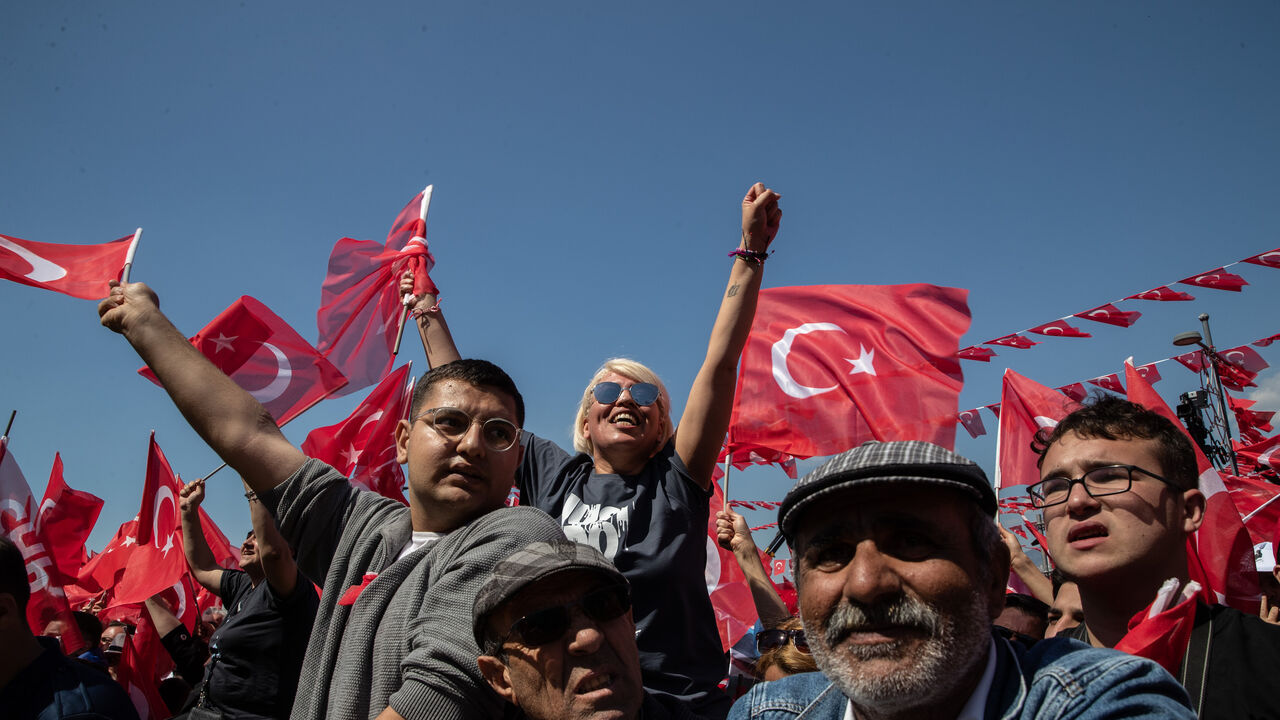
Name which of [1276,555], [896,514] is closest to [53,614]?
[896,514]

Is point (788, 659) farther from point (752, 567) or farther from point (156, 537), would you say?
point (156, 537)

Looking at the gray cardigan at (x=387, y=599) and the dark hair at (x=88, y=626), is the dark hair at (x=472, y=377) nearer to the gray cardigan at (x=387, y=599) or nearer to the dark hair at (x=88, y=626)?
the gray cardigan at (x=387, y=599)

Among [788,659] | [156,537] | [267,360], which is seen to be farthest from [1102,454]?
[156,537]

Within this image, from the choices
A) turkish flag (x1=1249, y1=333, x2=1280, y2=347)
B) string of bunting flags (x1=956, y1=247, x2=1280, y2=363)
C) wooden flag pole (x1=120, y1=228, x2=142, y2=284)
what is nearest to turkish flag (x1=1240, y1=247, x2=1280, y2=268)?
string of bunting flags (x1=956, y1=247, x2=1280, y2=363)

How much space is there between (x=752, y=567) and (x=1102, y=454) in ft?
7.44

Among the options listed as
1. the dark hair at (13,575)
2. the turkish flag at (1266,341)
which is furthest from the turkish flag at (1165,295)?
the dark hair at (13,575)

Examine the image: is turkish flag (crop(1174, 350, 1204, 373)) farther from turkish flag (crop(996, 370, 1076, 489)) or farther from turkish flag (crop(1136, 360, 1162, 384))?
turkish flag (crop(996, 370, 1076, 489))

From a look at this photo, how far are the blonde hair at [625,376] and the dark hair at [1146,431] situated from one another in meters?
1.52

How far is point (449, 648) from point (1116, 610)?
2.05 meters

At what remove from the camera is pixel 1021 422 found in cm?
634

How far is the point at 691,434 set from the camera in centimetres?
296

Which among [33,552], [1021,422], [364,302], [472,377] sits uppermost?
[364,302]

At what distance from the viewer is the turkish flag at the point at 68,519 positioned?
809 cm

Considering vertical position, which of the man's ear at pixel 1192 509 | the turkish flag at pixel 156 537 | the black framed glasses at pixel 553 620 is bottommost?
the black framed glasses at pixel 553 620
